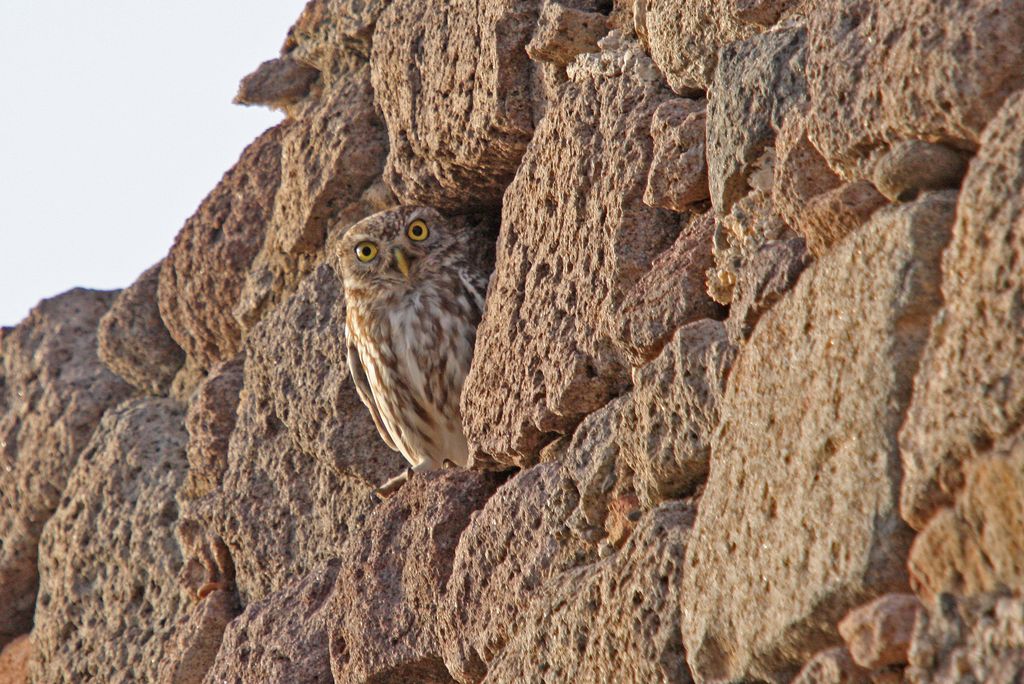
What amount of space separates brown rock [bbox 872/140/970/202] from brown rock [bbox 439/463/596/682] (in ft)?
3.66

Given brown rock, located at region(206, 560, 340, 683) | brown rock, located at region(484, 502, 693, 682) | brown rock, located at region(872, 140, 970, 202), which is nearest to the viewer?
brown rock, located at region(872, 140, 970, 202)

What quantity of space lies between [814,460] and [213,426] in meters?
3.46

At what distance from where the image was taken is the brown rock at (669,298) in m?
2.64

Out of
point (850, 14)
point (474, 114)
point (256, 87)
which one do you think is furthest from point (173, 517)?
point (850, 14)

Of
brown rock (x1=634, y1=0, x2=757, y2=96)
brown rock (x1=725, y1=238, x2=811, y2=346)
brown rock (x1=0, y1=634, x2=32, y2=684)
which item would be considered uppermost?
brown rock (x1=634, y1=0, x2=757, y2=96)

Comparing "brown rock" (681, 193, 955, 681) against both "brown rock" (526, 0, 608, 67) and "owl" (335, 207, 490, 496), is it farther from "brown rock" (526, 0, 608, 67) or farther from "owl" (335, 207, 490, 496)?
"owl" (335, 207, 490, 496)

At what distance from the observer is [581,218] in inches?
→ 124

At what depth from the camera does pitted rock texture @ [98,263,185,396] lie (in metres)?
5.81

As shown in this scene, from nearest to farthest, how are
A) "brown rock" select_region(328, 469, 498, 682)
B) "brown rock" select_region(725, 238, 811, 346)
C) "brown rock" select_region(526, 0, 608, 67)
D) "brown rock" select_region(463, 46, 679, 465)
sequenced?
"brown rock" select_region(725, 238, 811, 346) < "brown rock" select_region(463, 46, 679, 465) < "brown rock" select_region(526, 0, 608, 67) < "brown rock" select_region(328, 469, 498, 682)

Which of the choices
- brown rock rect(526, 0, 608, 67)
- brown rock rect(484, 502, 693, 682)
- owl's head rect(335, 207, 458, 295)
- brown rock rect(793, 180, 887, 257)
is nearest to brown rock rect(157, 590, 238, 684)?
owl's head rect(335, 207, 458, 295)

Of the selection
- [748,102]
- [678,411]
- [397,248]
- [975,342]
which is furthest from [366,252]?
[975,342]

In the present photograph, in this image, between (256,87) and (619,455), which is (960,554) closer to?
(619,455)

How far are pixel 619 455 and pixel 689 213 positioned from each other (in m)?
0.47

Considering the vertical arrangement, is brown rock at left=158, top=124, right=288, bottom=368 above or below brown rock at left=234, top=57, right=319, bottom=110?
below
